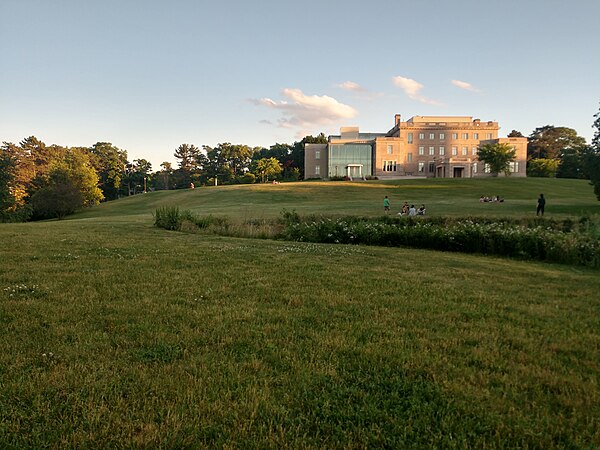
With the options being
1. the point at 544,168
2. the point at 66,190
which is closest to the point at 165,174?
the point at 66,190

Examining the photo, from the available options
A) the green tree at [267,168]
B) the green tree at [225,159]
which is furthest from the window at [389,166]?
the green tree at [225,159]

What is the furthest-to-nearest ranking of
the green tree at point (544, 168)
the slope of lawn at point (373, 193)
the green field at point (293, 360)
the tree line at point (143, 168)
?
the green tree at point (544, 168)
the tree line at point (143, 168)
the slope of lawn at point (373, 193)
the green field at point (293, 360)

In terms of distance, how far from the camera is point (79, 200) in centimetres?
5206

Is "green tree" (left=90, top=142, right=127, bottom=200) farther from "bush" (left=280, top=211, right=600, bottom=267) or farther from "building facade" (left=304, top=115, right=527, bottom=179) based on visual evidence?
"bush" (left=280, top=211, right=600, bottom=267)

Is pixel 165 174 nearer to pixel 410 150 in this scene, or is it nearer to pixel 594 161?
pixel 410 150

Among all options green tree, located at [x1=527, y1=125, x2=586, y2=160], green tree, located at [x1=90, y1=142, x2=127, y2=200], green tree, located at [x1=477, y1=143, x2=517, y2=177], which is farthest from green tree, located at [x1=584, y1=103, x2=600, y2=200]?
green tree, located at [x1=90, y1=142, x2=127, y2=200]

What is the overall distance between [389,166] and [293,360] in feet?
253

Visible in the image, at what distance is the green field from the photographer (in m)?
2.85

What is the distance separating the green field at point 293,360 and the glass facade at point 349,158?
70.8 m

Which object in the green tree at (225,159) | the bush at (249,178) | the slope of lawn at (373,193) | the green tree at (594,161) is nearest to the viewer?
the green tree at (594,161)

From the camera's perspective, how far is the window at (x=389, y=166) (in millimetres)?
77000

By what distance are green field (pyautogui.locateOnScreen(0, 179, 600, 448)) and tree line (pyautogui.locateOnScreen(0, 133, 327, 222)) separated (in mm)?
42291

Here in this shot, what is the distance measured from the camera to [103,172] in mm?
91312

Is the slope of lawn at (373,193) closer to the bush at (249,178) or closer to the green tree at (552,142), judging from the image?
the bush at (249,178)
